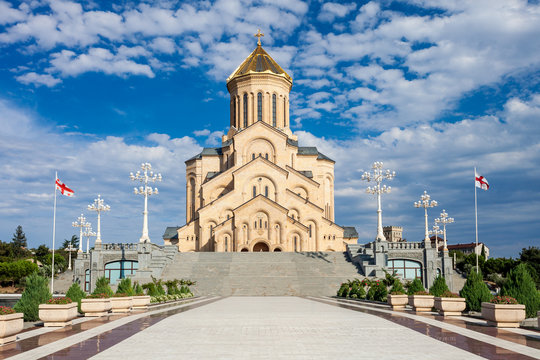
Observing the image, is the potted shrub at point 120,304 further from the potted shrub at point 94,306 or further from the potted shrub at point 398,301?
the potted shrub at point 398,301

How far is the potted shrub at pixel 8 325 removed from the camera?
36.0 ft

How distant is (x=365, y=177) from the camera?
130 feet

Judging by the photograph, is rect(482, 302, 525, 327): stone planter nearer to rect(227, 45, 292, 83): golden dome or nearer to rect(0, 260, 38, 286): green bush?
rect(227, 45, 292, 83): golden dome

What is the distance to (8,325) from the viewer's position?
438 inches

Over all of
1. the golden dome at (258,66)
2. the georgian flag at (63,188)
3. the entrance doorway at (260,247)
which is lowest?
the entrance doorway at (260,247)

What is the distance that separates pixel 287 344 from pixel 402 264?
3228 cm

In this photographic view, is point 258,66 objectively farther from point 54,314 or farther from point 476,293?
point 54,314

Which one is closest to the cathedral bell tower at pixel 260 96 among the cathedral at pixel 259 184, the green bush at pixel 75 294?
the cathedral at pixel 259 184

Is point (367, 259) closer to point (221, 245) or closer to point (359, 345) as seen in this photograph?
point (221, 245)

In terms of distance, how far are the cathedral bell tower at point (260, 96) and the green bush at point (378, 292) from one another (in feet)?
117

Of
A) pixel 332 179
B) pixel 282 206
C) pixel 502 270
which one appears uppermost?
pixel 332 179

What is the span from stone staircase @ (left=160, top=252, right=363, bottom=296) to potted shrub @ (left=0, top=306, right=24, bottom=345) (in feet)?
75.7

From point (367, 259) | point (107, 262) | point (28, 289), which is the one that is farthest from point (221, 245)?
point (28, 289)

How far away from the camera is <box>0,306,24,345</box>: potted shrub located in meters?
11.0
